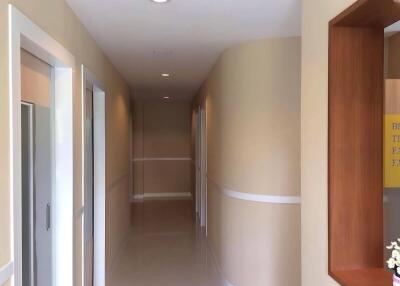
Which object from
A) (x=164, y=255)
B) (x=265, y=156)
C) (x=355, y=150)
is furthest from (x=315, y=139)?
(x=164, y=255)

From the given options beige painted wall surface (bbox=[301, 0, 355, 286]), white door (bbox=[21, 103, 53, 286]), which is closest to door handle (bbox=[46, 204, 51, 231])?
white door (bbox=[21, 103, 53, 286])

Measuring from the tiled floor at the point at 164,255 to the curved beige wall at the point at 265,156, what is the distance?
2.52 feet

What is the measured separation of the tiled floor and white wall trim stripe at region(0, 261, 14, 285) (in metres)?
2.60

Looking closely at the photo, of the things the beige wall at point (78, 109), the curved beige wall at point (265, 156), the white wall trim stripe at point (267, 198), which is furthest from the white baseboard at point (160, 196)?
the white wall trim stripe at point (267, 198)

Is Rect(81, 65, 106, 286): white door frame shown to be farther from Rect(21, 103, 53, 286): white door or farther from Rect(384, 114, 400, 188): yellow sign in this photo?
Rect(384, 114, 400, 188): yellow sign

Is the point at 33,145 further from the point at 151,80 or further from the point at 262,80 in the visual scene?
the point at 151,80

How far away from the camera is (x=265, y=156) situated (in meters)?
3.30

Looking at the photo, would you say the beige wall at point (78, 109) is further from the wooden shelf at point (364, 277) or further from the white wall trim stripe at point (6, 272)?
the wooden shelf at point (364, 277)

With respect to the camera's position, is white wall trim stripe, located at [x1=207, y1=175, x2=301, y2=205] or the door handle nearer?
the door handle

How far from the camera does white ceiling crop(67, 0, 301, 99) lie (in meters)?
2.46

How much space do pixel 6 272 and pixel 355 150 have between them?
1.65 metres

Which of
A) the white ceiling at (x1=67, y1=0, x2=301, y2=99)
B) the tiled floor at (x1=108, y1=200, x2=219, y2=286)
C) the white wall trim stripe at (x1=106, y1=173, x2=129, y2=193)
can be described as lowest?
the tiled floor at (x1=108, y1=200, x2=219, y2=286)

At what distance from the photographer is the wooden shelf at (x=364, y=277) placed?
63.7 inches

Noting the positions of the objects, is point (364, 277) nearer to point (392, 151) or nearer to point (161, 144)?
point (392, 151)
